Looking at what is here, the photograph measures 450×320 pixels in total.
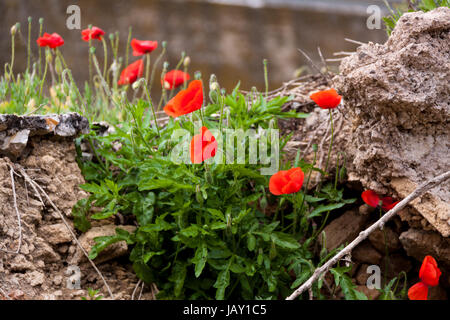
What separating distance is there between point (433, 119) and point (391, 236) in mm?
523

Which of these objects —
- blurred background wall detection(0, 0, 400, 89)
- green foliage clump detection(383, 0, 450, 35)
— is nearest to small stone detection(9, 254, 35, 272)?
green foliage clump detection(383, 0, 450, 35)

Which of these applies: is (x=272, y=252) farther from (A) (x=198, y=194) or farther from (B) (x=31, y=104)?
(B) (x=31, y=104)

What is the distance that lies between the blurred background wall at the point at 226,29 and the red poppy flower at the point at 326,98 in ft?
12.1

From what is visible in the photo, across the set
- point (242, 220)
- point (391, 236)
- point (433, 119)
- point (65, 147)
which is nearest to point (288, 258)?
point (242, 220)

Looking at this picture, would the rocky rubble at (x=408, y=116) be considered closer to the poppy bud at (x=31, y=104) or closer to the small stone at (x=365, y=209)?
the small stone at (x=365, y=209)

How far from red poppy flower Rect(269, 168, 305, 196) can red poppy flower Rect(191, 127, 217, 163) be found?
23 centimetres

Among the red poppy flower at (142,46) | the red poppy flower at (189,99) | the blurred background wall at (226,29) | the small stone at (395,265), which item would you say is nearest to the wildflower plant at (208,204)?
the red poppy flower at (189,99)

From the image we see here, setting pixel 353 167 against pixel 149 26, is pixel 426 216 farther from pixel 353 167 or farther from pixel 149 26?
pixel 149 26

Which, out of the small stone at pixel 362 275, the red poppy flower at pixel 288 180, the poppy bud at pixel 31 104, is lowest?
the small stone at pixel 362 275

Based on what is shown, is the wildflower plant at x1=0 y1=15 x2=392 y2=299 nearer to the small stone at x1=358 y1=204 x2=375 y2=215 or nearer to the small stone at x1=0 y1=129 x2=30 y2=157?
the small stone at x1=358 y1=204 x2=375 y2=215

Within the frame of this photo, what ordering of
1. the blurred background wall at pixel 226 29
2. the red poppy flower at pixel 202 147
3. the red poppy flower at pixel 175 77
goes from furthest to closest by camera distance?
1. the blurred background wall at pixel 226 29
2. the red poppy flower at pixel 175 77
3. the red poppy flower at pixel 202 147

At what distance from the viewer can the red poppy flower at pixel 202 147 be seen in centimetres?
149

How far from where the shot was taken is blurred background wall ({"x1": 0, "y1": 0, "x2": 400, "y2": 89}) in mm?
5199

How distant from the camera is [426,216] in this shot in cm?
156
